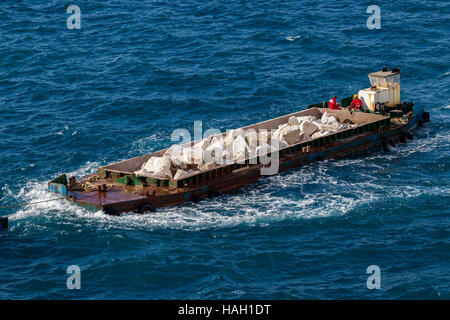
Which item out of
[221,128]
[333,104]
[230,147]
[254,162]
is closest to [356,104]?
[333,104]

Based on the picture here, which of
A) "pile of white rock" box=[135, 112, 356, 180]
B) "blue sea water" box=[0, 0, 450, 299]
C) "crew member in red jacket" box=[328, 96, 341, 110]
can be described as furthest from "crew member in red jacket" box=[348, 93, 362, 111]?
"blue sea water" box=[0, 0, 450, 299]

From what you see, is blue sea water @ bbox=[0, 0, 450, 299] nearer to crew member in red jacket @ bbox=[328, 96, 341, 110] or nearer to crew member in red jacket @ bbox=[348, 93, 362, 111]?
crew member in red jacket @ bbox=[328, 96, 341, 110]

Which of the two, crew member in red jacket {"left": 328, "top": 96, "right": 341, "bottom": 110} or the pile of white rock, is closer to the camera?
the pile of white rock

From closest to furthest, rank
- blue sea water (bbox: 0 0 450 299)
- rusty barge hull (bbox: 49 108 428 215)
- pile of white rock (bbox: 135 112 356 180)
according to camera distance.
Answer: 1. blue sea water (bbox: 0 0 450 299)
2. rusty barge hull (bbox: 49 108 428 215)
3. pile of white rock (bbox: 135 112 356 180)

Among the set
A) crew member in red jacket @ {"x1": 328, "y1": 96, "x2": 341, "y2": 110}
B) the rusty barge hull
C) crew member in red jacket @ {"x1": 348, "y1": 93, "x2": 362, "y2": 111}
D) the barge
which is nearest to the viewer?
the rusty barge hull

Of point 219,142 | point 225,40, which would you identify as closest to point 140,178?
point 219,142

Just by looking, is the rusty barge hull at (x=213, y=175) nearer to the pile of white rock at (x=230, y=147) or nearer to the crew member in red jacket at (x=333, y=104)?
the pile of white rock at (x=230, y=147)
